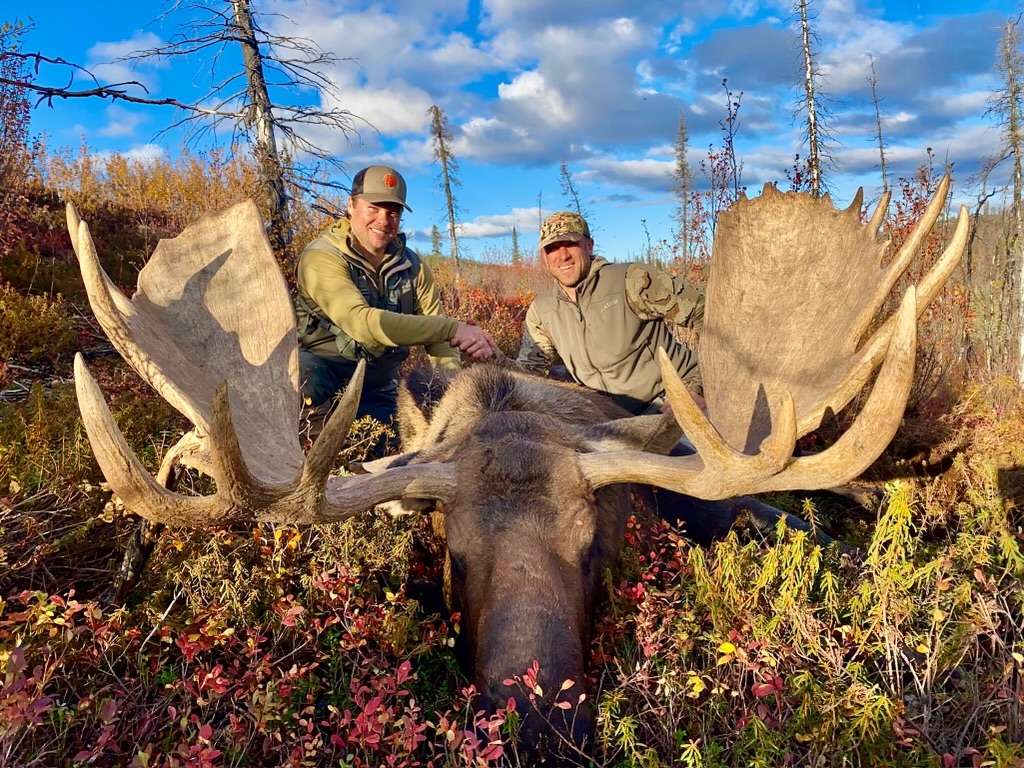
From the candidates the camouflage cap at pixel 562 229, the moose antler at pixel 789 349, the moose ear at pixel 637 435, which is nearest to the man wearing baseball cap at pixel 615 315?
the camouflage cap at pixel 562 229

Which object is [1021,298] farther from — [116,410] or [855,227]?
[116,410]

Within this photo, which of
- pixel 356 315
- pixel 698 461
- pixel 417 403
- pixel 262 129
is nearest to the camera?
pixel 698 461

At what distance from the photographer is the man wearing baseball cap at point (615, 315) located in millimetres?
5699

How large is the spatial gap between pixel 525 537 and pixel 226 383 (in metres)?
1.47

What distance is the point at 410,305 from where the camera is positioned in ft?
20.6

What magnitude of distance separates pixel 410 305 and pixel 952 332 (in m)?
5.43

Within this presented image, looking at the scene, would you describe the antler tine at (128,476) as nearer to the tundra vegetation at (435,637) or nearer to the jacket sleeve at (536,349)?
the tundra vegetation at (435,637)

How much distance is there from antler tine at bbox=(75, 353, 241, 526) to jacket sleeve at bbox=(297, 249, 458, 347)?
2.24 m

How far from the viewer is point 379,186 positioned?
566 cm

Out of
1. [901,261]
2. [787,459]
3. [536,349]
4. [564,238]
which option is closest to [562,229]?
[564,238]

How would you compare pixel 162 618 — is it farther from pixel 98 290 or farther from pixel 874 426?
pixel 874 426

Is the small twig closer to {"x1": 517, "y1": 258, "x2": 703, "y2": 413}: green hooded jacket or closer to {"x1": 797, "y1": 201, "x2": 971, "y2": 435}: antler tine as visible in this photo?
{"x1": 797, "y1": 201, "x2": 971, "y2": 435}: antler tine

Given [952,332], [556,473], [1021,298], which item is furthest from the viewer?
[1021,298]

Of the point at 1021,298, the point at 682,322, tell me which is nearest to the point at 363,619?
the point at 682,322
